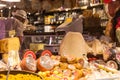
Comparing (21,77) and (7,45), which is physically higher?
(7,45)

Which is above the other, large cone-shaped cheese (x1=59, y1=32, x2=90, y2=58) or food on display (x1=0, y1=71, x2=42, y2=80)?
large cone-shaped cheese (x1=59, y1=32, x2=90, y2=58)

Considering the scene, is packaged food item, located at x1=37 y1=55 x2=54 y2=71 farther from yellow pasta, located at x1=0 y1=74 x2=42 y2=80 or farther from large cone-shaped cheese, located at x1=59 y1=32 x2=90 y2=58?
large cone-shaped cheese, located at x1=59 y1=32 x2=90 y2=58

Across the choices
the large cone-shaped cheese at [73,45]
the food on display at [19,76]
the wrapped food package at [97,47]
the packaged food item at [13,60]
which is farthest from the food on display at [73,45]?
the food on display at [19,76]

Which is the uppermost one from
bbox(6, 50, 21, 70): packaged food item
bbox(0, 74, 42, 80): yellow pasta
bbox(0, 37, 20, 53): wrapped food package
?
bbox(0, 37, 20, 53): wrapped food package

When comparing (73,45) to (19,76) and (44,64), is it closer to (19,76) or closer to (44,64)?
(44,64)

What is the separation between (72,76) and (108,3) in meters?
1.77

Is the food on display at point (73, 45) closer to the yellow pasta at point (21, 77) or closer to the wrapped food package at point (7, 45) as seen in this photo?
the wrapped food package at point (7, 45)

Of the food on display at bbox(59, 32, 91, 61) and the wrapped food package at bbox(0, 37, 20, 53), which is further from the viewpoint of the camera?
the food on display at bbox(59, 32, 91, 61)

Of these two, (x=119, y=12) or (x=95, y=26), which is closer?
(x=119, y=12)

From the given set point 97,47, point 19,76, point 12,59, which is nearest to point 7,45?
point 12,59

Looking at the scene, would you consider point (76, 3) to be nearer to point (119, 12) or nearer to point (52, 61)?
point (119, 12)

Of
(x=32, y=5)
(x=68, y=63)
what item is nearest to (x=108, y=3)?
(x=32, y=5)

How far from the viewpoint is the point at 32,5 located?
3004mm

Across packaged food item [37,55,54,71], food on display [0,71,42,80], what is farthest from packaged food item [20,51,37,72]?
food on display [0,71,42,80]
